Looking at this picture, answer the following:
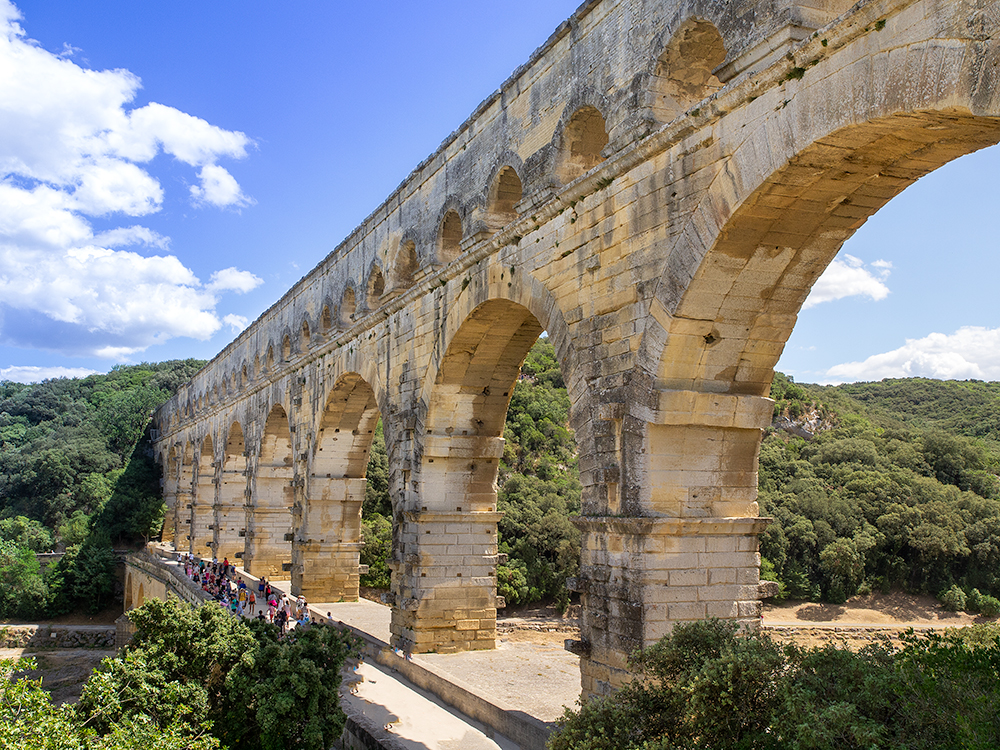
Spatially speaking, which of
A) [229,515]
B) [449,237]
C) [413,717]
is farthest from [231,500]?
[413,717]

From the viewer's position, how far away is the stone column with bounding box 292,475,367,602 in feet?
58.0

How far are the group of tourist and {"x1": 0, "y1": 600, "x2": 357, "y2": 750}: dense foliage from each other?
11.7ft

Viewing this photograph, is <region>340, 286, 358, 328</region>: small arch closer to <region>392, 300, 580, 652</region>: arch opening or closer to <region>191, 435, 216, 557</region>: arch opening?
<region>392, 300, 580, 652</region>: arch opening

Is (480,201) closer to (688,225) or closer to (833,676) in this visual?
(688,225)

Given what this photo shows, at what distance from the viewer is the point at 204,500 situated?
30.6 metres

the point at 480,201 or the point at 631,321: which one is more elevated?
the point at 480,201

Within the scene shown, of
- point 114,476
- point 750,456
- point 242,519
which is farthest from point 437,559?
point 114,476

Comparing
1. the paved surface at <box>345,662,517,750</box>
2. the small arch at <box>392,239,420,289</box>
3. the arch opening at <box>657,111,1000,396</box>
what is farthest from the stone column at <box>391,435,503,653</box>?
the arch opening at <box>657,111,1000,396</box>

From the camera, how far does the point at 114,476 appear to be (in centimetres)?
4759

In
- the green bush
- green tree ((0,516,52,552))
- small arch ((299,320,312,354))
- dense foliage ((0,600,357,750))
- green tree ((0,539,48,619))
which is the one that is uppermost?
small arch ((299,320,312,354))

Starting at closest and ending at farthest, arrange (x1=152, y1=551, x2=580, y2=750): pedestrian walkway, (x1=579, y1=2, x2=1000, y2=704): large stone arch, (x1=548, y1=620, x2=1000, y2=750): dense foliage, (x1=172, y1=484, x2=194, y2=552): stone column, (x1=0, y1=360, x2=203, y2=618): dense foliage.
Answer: (x1=548, y1=620, x2=1000, y2=750): dense foliage
(x1=579, y1=2, x2=1000, y2=704): large stone arch
(x1=152, y1=551, x2=580, y2=750): pedestrian walkway
(x1=0, y1=360, x2=203, y2=618): dense foliage
(x1=172, y1=484, x2=194, y2=552): stone column

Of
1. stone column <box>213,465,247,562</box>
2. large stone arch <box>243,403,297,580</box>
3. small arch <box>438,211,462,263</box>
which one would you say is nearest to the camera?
small arch <box>438,211,462,263</box>

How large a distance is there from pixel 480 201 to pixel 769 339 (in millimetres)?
4960

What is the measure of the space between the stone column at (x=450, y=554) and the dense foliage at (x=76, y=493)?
26942mm
